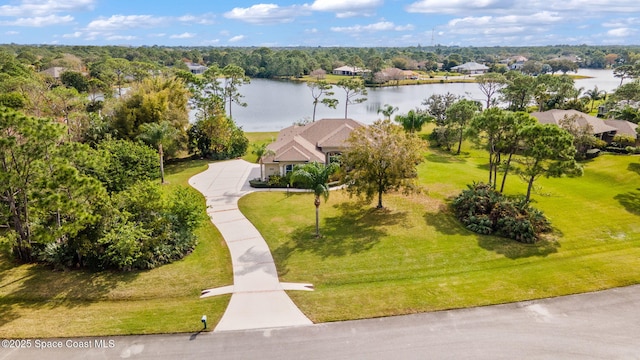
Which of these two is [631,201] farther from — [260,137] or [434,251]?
[260,137]

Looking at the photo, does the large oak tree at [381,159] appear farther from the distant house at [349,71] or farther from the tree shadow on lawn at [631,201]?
the distant house at [349,71]

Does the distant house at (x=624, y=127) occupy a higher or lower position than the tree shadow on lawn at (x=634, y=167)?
higher

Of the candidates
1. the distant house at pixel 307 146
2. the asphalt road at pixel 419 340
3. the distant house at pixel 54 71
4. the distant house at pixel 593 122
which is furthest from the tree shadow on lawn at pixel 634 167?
the distant house at pixel 54 71

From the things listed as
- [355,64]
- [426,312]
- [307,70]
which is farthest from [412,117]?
[355,64]

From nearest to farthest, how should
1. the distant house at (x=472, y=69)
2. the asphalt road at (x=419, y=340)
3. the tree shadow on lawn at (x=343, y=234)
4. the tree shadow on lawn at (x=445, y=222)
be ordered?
the asphalt road at (x=419, y=340), the tree shadow on lawn at (x=343, y=234), the tree shadow on lawn at (x=445, y=222), the distant house at (x=472, y=69)

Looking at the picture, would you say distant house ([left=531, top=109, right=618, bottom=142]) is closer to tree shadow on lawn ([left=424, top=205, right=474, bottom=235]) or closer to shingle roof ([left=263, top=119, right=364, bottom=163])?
shingle roof ([left=263, top=119, right=364, bottom=163])

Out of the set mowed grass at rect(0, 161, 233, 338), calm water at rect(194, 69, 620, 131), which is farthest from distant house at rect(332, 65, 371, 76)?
mowed grass at rect(0, 161, 233, 338)
